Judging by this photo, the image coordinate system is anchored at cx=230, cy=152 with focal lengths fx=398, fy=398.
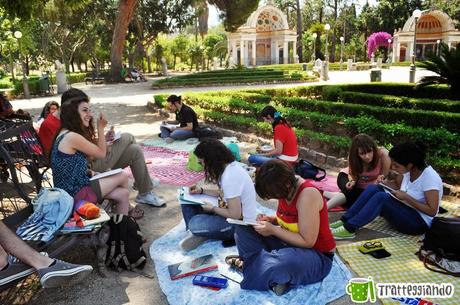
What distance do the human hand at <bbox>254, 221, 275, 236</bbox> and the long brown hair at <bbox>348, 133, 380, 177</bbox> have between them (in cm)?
171

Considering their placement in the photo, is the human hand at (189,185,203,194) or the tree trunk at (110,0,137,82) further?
the tree trunk at (110,0,137,82)

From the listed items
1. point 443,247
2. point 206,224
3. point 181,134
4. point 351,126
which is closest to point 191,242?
point 206,224

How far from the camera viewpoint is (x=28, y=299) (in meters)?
3.10

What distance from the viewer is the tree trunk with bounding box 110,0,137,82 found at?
835 inches

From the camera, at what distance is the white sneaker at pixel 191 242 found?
3.81 m

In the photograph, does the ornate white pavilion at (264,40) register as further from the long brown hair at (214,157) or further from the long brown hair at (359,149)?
the long brown hair at (214,157)

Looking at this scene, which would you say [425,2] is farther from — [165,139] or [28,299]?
[28,299]

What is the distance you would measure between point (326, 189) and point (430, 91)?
7772mm

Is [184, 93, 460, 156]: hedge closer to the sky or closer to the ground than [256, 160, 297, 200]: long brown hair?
closer to the ground

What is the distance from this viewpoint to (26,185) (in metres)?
4.87

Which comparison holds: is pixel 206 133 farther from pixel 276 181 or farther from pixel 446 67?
pixel 446 67

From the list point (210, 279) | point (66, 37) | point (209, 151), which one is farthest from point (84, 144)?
point (66, 37)

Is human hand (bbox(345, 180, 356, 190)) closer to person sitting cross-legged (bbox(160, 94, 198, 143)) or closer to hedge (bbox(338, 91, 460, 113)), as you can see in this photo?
person sitting cross-legged (bbox(160, 94, 198, 143))

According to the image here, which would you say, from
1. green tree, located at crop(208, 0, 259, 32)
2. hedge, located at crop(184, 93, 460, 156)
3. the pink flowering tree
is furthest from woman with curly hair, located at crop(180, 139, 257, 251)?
the pink flowering tree
